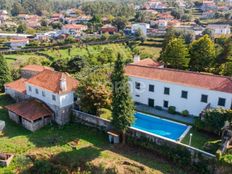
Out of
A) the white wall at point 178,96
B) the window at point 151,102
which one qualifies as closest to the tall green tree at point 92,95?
the white wall at point 178,96

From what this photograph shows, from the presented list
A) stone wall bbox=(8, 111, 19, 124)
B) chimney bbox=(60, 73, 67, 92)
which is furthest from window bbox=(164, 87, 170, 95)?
stone wall bbox=(8, 111, 19, 124)

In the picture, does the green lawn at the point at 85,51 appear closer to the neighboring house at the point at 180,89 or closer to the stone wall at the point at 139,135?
the neighboring house at the point at 180,89

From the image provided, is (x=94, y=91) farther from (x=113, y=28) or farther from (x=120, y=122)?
(x=113, y=28)

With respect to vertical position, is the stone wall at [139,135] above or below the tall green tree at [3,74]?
below

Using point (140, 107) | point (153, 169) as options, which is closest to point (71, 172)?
point (153, 169)

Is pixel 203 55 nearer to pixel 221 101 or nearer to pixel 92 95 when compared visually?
pixel 221 101

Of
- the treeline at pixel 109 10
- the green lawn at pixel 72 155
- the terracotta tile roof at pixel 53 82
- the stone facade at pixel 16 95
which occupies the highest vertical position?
the treeline at pixel 109 10

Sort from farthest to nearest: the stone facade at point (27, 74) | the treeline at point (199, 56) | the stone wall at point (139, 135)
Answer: the stone facade at point (27, 74)
the treeline at point (199, 56)
the stone wall at point (139, 135)
